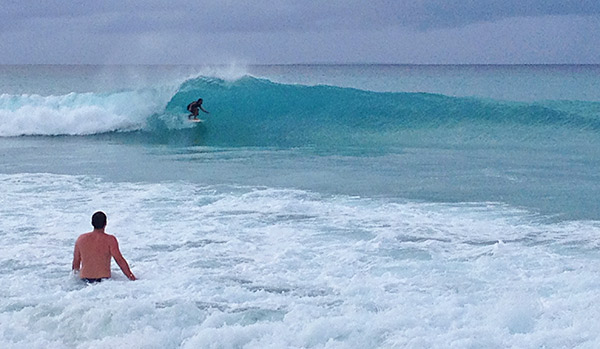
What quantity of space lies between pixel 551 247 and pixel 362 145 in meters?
10.2

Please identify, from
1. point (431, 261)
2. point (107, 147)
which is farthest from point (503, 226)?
point (107, 147)

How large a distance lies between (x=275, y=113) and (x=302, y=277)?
1636 cm

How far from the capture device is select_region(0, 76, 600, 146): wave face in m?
19.7

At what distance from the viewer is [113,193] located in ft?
31.1

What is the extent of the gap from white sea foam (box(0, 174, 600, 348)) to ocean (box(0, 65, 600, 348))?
0.06ft

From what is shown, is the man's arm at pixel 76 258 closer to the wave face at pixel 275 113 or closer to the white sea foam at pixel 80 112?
the wave face at pixel 275 113

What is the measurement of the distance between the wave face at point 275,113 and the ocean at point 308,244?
3.02 meters

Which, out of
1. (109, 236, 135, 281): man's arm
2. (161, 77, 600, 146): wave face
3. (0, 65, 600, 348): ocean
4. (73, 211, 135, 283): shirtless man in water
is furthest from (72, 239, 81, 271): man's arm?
(161, 77, 600, 146): wave face

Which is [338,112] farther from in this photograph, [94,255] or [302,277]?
[94,255]

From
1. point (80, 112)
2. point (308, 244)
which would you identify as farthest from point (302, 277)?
point (80, 112)

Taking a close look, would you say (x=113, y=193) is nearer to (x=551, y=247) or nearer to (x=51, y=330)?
(x=51, y=330)

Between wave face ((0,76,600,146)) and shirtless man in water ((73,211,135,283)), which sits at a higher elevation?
wave face ((0,76,600,146))

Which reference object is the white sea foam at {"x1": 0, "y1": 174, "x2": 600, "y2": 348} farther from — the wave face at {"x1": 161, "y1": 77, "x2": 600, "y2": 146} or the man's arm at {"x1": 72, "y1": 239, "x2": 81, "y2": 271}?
the wave face at {"x1": 161, "y1": 77, "x2": 600, "y2": 146}

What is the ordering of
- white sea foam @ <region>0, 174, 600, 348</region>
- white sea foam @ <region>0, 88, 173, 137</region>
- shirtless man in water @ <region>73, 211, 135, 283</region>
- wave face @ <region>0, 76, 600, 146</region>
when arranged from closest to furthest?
white sea foam @ <region>0, 174, 600, 348</region> → shirtless man in water @ <region>73, 211, 135, 283</region> → wave face @ <region>0, 76, 600, 146</region> → white sea foam @ <region>0, 88, 173, 137</region>
